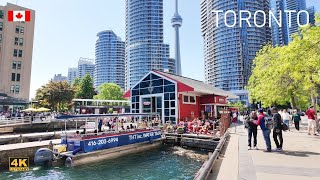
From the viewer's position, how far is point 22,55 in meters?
59.2

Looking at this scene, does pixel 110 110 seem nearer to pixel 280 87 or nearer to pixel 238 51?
pixel 280 87

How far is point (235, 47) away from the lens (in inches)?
5586

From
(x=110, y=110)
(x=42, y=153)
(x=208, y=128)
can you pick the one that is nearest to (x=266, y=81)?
(x=208, y=128)

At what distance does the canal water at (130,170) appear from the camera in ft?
46.7

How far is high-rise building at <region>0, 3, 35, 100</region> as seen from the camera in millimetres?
56375

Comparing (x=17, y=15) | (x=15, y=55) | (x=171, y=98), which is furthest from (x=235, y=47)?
(x=171, y=98)

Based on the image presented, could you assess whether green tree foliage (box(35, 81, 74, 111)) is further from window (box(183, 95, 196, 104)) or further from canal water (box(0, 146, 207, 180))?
canal water (box(0, 146, 207, 180))

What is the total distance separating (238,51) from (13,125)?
422ft

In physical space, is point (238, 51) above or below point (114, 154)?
above

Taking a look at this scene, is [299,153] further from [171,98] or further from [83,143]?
[171,98]

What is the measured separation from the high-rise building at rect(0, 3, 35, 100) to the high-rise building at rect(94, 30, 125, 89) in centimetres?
12151

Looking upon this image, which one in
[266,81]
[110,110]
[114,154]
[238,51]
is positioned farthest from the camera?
[238,51]

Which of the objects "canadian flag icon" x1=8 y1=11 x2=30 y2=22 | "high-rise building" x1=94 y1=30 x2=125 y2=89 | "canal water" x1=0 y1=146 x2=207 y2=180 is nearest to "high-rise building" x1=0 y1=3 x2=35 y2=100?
"canadian flag icon" x1=8 y1=11 x2=30 y2=22

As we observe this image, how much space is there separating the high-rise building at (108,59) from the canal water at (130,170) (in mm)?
167759
